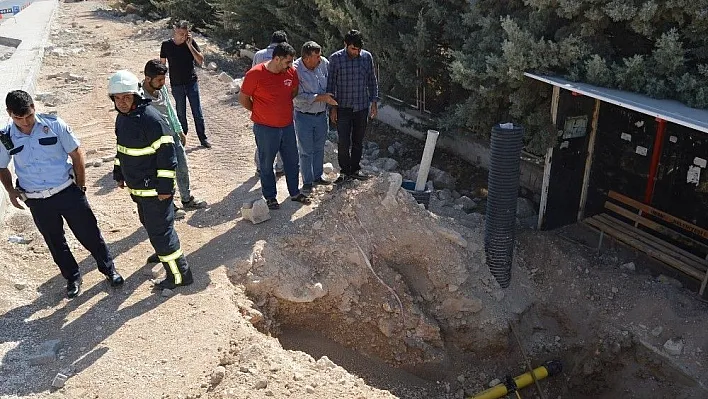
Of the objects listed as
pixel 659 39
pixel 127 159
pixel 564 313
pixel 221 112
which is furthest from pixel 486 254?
pixel 221 112

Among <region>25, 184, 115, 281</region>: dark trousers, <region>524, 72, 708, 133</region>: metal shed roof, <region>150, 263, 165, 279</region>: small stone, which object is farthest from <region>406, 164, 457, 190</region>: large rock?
<region>25, 184, 115, 281</region>: dark trousers

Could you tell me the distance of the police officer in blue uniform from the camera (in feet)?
15.3

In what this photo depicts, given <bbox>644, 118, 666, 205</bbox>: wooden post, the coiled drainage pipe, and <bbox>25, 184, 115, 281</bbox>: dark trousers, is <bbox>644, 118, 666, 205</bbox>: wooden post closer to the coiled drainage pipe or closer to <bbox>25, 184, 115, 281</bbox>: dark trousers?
the coiled drainage pipe

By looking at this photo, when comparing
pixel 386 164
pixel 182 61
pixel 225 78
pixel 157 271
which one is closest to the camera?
pixel 157 271

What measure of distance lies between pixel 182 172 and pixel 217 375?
279 centimetres

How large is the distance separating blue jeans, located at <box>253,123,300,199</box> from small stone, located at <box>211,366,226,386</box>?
2.50m

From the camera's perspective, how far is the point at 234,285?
17.9 feet

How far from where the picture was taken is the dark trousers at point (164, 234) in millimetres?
4914

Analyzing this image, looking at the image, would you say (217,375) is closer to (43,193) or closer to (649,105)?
(43,193)

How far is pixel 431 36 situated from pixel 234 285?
4.77 meters

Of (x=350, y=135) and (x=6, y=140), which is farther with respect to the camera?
(x=350, y=135)

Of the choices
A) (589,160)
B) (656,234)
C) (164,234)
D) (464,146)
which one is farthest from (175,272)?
(656,234)

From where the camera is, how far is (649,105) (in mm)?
5238

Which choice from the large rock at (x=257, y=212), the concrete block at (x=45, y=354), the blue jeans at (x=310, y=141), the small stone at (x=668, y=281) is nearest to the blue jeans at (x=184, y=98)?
the blue jeans at (x=310, y=141)
